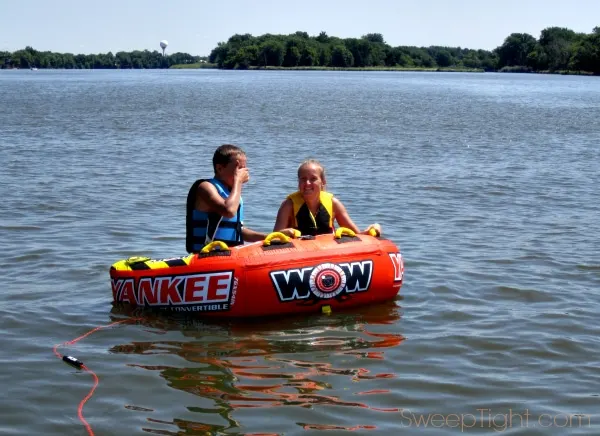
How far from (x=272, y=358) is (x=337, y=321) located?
3.34 feet

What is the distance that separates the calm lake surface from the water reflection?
2cm

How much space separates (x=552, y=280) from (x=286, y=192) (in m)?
6.48

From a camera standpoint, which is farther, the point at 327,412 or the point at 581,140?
the point at 581,140

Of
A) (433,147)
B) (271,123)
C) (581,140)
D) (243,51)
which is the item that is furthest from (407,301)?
(243,51)

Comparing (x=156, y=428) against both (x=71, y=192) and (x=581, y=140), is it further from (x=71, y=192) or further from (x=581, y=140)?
(x=581, y=140)

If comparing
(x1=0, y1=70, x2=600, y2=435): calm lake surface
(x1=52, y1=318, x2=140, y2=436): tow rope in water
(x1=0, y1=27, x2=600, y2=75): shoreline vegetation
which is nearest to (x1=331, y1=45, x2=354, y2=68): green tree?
(x1=0, y1=27, x2=600, y2=75): shoreline vegetation

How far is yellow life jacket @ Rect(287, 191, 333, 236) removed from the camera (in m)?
7.41

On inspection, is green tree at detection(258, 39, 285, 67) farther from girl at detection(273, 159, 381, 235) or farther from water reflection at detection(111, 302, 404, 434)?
water reflection at detection(111, 302, 404, 434)

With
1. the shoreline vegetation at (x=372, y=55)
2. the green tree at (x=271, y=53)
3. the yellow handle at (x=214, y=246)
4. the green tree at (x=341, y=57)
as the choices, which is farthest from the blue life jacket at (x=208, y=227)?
the green tree at (x=271, y=53)

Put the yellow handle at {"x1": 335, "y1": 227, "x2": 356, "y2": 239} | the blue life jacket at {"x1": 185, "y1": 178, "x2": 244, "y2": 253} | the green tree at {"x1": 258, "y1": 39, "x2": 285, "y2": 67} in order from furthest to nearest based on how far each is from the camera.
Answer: the green tree at {"x1": 258, "y1": 39, "x2": 285, "y2": 67}, the blue life jacket at {"x1": 185, "y1": 178, "x2": 244, "y2": 253}, the yellow handle at {"x1": 335, "y1": 227, "x2": 356, "y2": 239}

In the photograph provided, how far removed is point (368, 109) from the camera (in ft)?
122

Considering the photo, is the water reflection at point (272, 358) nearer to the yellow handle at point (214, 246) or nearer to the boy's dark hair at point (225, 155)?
the yellow handle at point (214, 246)

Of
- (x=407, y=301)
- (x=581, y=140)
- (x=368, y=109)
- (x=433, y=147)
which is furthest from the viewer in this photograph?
(x=368, y=109)

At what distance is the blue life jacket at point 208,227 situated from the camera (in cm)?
720
